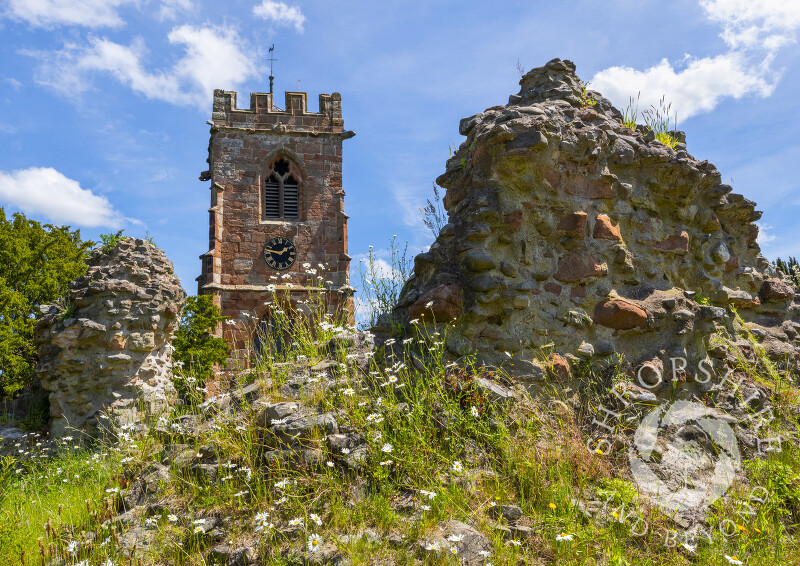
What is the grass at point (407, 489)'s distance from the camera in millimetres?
2969

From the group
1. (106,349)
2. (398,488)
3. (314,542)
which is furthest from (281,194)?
(314,542)

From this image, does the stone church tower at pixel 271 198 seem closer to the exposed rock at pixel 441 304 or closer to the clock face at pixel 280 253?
the clock face at pixel 280 253

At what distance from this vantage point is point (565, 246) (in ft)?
15.0

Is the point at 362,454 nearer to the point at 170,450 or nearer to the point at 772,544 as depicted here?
the point at 170,450

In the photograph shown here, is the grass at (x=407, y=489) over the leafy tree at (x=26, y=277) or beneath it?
beneath

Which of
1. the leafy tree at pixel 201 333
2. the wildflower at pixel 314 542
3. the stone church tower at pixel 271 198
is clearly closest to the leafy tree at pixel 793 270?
the wildflower at pixel 314 542

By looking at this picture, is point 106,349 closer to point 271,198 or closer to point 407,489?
point 407,489

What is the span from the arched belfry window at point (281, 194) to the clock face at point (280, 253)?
1.19 metres

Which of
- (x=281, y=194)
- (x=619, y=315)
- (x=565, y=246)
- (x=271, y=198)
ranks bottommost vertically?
(x=619, y=315)

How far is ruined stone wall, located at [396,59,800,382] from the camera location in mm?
4180

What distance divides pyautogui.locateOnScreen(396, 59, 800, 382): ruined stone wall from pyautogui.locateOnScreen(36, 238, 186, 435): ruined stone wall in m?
4.36

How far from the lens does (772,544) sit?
10.1 feet

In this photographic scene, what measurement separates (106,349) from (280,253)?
1397 centimetres

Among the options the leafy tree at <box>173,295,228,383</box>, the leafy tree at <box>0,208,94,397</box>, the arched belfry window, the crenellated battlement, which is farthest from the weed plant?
the crenellated battlement
